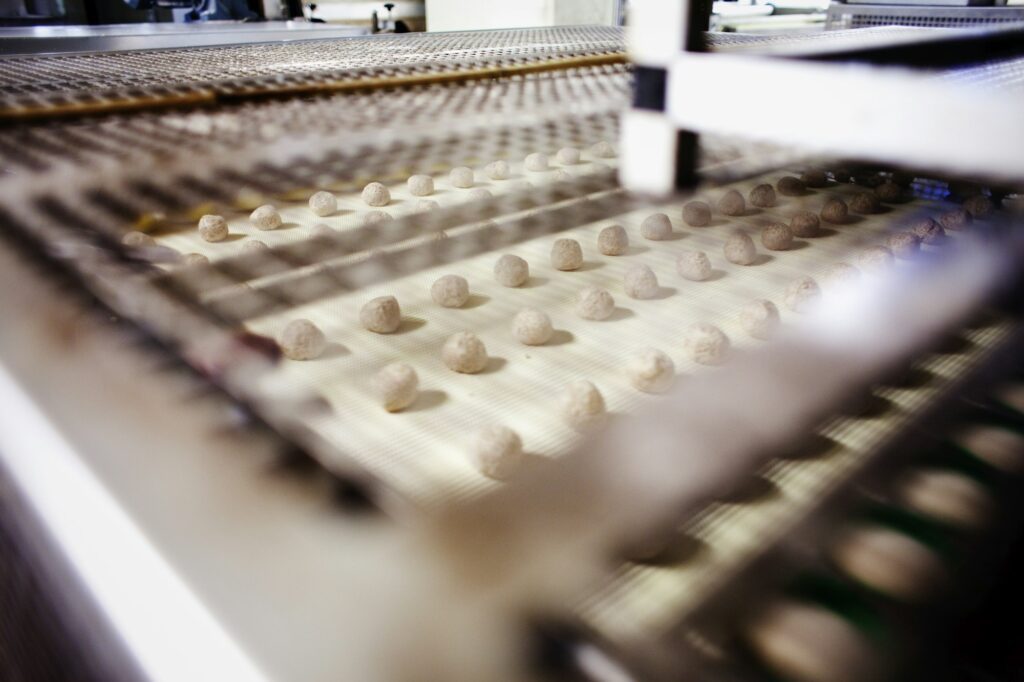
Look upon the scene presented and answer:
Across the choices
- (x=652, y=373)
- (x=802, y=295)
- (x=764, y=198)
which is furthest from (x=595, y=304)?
(x=764, y=198)

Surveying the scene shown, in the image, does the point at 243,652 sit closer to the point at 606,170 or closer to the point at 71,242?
the point at 71,242

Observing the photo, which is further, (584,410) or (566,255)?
(566,255)

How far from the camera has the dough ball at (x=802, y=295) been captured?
47.9 inches

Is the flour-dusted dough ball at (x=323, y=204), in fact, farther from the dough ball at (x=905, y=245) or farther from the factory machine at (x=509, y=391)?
the dough ball at (x=905, y=245)

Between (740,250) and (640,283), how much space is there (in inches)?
10.3

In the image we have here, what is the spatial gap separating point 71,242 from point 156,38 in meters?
2.08

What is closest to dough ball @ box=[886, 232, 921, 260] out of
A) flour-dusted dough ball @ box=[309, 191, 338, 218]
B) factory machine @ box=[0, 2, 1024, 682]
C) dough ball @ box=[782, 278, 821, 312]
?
factory machine @ box=[0, 2, 1024, 682]

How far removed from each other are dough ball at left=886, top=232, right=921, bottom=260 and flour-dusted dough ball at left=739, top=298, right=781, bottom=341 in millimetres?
379

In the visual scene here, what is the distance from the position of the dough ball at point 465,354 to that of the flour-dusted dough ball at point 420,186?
883 mm

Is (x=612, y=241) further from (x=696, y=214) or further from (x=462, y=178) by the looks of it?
(x=462, y=178)

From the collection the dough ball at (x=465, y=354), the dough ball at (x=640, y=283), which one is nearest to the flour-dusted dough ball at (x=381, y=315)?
the dough ball at (x=465, y=354)

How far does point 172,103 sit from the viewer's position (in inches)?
48.0

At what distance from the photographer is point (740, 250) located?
4.66 feet

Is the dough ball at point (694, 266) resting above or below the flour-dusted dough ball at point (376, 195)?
below
